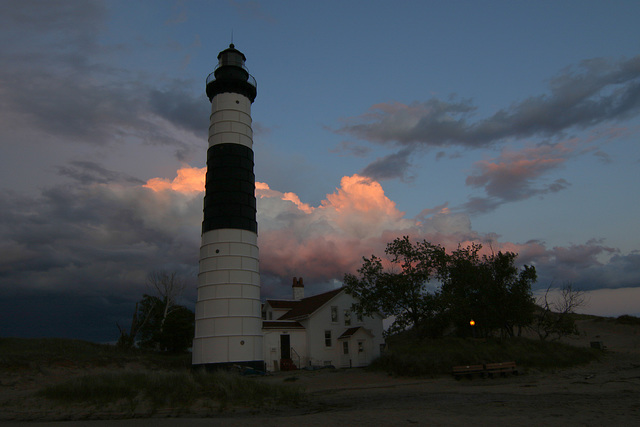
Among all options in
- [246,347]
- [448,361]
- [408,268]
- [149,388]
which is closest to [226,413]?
[149,388]

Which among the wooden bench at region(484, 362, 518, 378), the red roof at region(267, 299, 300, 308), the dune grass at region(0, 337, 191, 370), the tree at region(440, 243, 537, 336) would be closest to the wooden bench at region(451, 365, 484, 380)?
the wooden bench at region(484, 362, 518, 378)

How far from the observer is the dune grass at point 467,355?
2109 centimetres

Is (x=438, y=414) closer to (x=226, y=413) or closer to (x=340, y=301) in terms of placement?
(x=226, y=413)

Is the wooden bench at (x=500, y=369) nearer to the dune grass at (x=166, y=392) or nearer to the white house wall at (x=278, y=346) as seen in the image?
the dune grass at (x=166, y=392)

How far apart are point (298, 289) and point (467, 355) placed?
19.4 m

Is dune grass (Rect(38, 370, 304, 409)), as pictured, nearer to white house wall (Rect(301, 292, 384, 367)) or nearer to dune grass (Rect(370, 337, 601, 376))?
dune grass (Rect(370, 337, 601, 376))

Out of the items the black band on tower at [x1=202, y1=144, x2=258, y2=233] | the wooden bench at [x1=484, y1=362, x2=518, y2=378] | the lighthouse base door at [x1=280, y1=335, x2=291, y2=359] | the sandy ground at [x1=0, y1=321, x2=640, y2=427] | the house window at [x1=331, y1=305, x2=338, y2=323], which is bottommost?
the sandy ground at [x1=0, y1=321, x2=640, y2=427]

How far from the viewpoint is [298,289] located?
38719 mm

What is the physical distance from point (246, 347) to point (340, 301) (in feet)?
38.5

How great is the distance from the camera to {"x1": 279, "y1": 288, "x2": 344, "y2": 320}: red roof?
105 ft

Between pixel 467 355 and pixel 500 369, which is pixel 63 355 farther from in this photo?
pixel 500 369

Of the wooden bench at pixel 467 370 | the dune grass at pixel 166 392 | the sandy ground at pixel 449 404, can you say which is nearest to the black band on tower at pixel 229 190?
the sandy ground at pixel 449 404

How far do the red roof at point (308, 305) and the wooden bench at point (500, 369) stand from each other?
14458 millimetres

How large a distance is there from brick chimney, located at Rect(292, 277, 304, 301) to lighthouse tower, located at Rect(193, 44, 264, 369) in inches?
564
